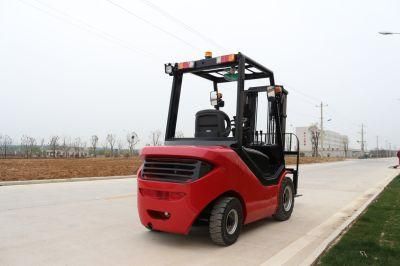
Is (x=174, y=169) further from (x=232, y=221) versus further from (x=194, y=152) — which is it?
(x=232, y=221)

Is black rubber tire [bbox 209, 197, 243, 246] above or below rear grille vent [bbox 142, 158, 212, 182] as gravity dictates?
below

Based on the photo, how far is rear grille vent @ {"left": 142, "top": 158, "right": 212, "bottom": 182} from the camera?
5.95 metres

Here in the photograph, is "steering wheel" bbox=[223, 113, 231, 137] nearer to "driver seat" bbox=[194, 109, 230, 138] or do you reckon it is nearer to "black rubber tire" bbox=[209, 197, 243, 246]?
"driver seat" bbox=[194, 109, 230, 138]

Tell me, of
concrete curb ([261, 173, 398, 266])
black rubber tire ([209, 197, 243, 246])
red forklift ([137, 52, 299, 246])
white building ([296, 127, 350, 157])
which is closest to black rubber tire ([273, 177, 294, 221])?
red forklift ([137, 52, 299, 246])

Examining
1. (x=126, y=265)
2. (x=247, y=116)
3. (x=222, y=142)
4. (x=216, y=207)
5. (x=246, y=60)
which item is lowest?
(x=126, y=265)

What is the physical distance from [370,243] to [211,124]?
3.08 metres

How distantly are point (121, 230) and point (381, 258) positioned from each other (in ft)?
13.8

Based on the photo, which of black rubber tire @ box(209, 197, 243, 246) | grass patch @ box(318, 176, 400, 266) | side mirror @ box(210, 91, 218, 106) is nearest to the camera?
grass patch @ box(318, 176, 400, 266)

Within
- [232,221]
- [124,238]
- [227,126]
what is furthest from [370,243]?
[124,238]

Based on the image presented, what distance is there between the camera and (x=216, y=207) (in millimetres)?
6168

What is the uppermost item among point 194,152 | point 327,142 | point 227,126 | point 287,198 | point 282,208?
point 327,142

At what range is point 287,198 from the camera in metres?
8.75

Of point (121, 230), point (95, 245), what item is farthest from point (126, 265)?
point (121, 230)

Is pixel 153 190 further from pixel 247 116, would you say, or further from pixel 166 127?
pixel 247 116
